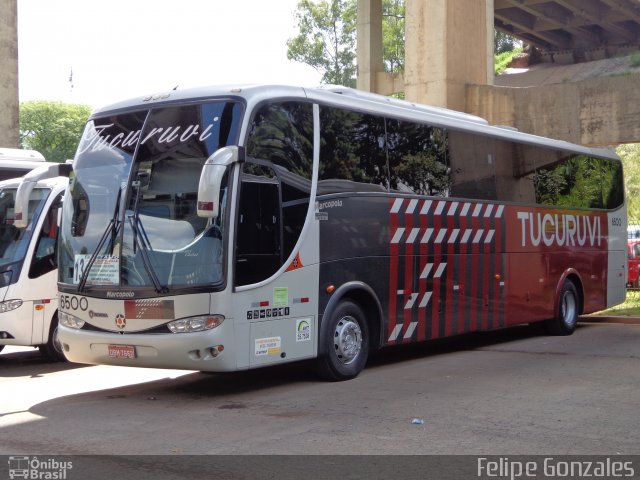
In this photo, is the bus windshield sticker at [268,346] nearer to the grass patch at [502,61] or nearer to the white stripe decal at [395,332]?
the white stripe decal at [395,332]

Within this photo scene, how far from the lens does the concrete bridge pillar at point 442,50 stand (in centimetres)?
2317

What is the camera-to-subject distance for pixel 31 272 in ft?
42.4

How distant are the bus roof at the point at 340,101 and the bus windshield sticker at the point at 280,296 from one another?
2066mm

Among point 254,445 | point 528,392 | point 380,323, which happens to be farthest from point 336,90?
point 254,445

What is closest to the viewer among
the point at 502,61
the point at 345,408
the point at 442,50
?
the point at 345,408

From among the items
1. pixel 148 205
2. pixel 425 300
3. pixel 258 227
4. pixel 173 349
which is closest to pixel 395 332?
pixel 425 300

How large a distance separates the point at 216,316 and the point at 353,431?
212 centimetres

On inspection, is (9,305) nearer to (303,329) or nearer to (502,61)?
(303,329)

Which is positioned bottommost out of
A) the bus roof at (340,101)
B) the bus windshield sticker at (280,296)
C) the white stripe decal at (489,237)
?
the bus windshield sticker at (280,296)

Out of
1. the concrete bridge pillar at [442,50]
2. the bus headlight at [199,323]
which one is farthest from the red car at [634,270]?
the bus headlight at [199,323]

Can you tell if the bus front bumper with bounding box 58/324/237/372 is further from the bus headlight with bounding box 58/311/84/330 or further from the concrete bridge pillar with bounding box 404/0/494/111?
the concrete bridge pillar with bounding box 404/0/494/111

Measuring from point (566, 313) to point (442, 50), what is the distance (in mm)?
8926

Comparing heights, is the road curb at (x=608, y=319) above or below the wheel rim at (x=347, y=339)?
below
